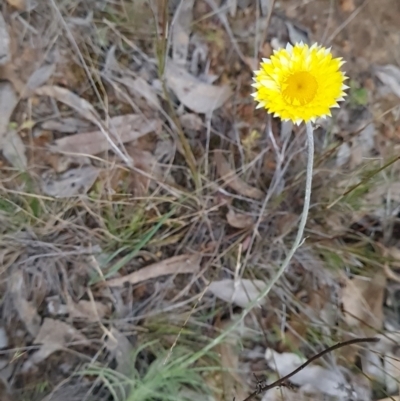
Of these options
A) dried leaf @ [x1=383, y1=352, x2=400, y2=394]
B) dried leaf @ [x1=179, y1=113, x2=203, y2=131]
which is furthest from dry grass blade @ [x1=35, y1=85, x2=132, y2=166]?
dried leaf @ [x1=383, y1=352, x2=400, y2=394]

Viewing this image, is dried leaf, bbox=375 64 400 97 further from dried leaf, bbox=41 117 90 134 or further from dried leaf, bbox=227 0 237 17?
dried leaf, bbox=41 117 90 134

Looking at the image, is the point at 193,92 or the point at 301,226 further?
the point at 193,92

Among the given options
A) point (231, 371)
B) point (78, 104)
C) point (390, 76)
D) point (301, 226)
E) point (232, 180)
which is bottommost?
point (231, 371)

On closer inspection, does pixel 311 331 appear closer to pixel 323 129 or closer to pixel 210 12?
pixel 323 129

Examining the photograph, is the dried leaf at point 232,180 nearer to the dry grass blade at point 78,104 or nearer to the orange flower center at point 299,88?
the dry grass blade at point 78,104

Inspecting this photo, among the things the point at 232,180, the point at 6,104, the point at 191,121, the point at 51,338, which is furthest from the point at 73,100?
the point at 51,338

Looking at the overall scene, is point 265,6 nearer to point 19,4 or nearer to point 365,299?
point 19,4
